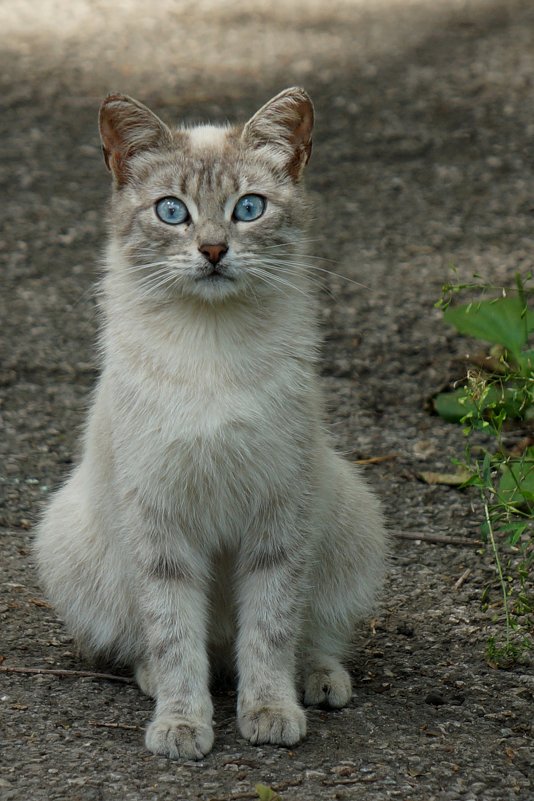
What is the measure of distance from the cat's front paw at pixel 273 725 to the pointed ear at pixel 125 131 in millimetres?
1678

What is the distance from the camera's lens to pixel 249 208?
3561 mm

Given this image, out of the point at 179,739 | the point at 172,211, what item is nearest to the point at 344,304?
the point at 172,211

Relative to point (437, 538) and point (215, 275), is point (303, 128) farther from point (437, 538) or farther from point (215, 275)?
point (437, 538)

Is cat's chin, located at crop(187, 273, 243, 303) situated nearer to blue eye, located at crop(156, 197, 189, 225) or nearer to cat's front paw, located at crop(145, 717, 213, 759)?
blue eye, located at crop(156, 197, 189, 225)

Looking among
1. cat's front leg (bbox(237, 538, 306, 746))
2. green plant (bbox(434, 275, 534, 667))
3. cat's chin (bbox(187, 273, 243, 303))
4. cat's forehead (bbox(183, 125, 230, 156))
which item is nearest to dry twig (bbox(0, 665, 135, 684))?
cat's front leg (bbox(237, 538, 306, 746))

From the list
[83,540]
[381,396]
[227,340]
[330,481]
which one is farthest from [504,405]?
[381,396]

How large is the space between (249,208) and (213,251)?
10.1 inches

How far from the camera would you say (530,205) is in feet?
27.1

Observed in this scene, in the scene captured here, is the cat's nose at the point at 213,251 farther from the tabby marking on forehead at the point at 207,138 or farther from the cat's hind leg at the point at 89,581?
the cat's hind leg at the point at 89,581

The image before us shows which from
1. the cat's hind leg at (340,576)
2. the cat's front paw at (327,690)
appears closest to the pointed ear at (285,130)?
the cat's hind leg at (340,576)

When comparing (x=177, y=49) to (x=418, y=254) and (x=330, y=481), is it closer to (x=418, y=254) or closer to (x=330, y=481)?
(x=418, y=254)

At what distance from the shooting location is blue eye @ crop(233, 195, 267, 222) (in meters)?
3.54

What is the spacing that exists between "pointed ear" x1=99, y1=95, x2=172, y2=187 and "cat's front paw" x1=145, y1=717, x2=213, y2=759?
166cm

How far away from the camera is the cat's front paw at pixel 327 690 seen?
3740 millimetres
